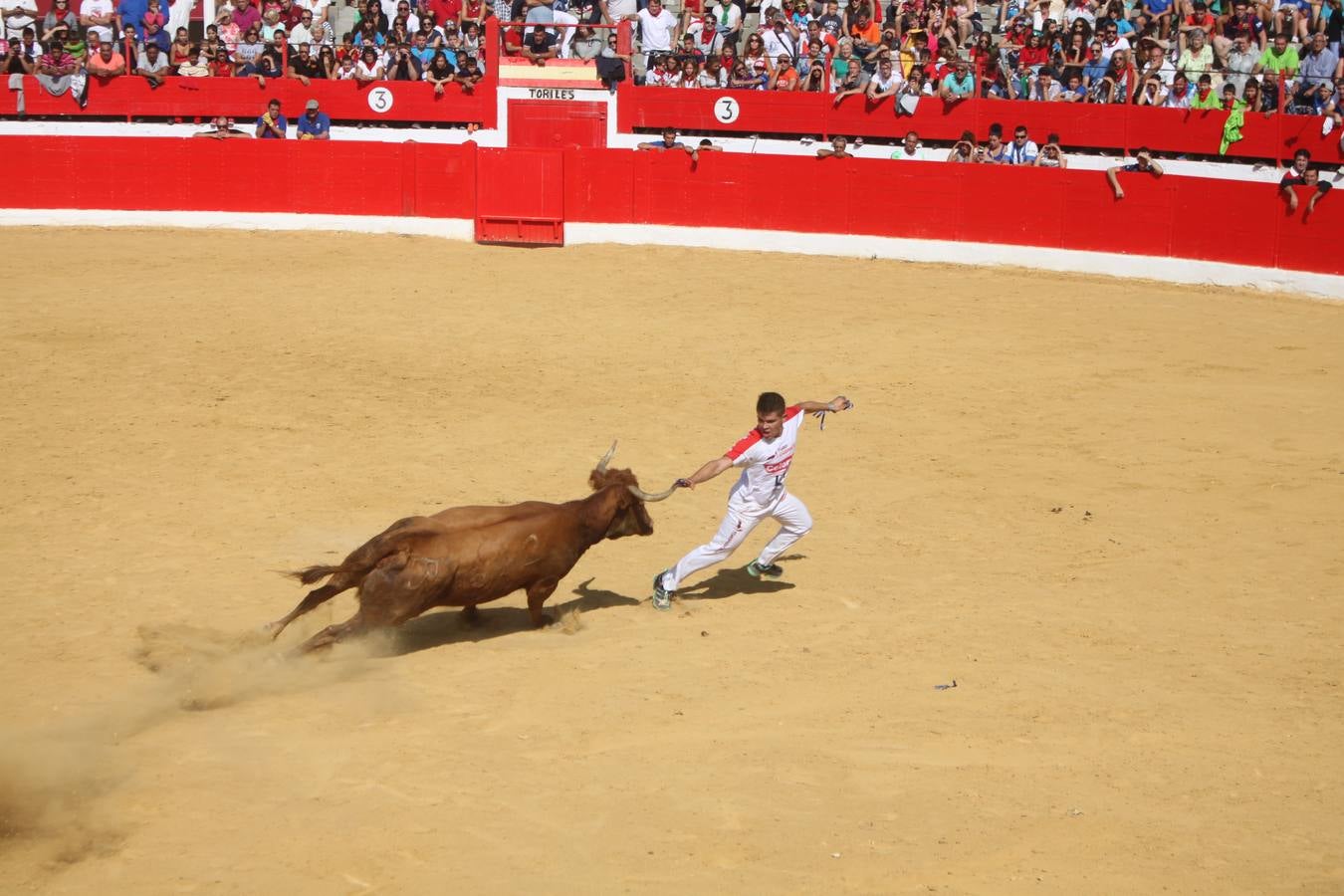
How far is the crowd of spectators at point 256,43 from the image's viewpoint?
24359 mm

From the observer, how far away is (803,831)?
6.42 m

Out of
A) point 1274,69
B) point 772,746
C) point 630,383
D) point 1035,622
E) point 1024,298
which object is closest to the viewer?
point 772,746

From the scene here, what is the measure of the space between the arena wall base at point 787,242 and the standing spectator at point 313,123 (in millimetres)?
1652

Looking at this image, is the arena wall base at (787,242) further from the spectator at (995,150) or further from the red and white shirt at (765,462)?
the red and white shirt at (765,462)

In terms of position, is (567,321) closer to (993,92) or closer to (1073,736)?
(993,92)

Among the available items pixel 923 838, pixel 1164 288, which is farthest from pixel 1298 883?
pixel 1164 288

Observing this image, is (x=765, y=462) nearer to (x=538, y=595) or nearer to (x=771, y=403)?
(x=771, y=403)

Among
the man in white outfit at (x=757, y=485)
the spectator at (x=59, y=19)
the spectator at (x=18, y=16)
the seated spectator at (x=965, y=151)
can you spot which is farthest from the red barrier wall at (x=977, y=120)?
the man in white outfit at (x=757, y=485)

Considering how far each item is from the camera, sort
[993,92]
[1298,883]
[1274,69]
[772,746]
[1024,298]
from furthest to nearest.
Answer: [993,92]
[1274,69]
[1024,298]
[772,746]
[1298,883]

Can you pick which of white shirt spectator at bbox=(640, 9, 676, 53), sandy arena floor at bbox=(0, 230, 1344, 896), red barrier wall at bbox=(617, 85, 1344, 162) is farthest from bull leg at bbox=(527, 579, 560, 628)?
white shirt spectator at bbox=(640, 9, 676, 53)

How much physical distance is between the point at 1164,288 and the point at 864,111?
589 centimetres

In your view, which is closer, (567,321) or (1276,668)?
(1276,668)

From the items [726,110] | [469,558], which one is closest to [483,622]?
[469,558]

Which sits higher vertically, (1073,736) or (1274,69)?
(1274,69)
